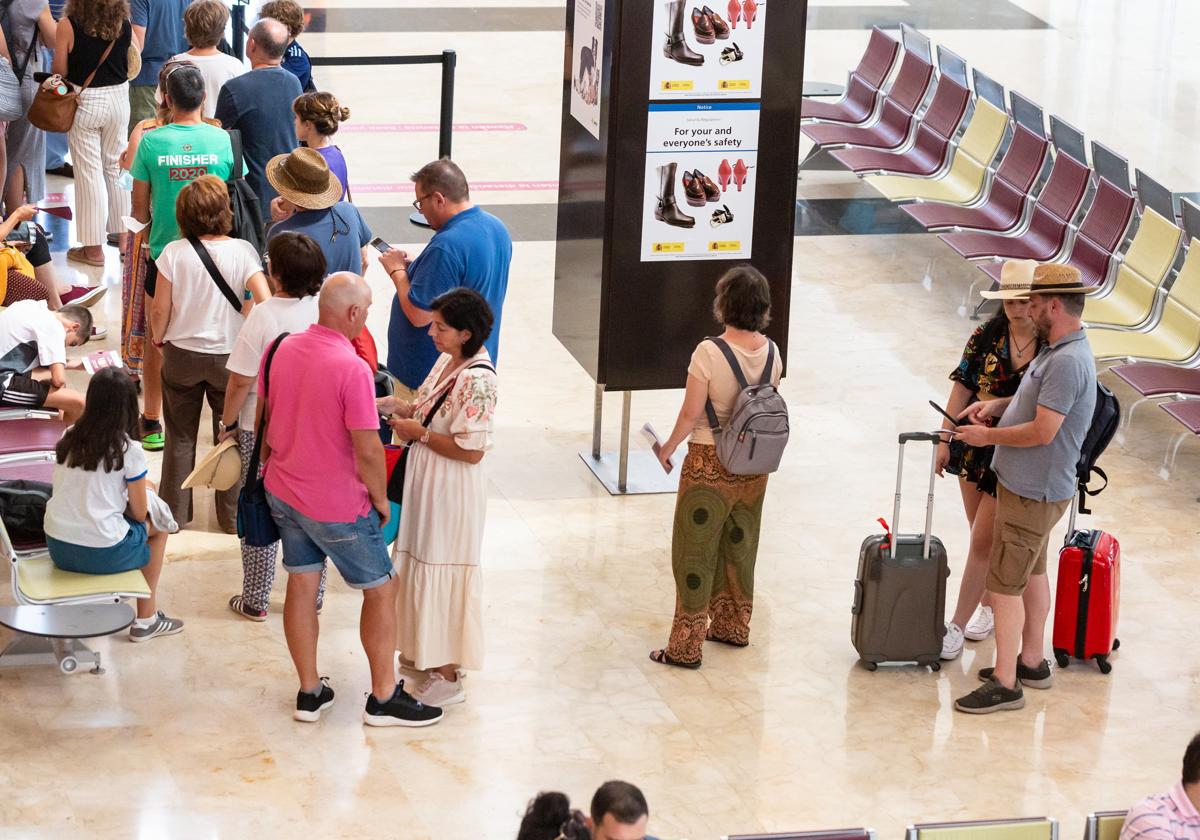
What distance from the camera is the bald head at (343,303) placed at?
591cm

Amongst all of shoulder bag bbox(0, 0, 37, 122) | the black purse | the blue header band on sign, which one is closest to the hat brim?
the black purse

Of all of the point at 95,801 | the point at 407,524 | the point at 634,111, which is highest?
the point at 634,111

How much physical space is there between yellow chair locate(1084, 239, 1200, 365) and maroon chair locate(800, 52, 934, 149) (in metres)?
3.56

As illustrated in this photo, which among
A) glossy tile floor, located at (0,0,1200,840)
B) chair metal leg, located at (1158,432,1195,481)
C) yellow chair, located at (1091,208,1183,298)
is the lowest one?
glossy tile floor, located at (0,0,1200,840)

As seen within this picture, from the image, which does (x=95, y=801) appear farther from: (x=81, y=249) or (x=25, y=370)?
(x=81, y=249)

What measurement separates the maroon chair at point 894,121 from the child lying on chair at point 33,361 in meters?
6.84

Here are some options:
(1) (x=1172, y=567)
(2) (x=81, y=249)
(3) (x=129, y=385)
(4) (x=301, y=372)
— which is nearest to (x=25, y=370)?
(3) (x=129, y=385)

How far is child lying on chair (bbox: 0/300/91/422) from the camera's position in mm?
7406

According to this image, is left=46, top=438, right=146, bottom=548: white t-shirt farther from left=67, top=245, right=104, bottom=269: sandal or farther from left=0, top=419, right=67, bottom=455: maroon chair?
left=67, top=245, right=104, bottom=269: sandal

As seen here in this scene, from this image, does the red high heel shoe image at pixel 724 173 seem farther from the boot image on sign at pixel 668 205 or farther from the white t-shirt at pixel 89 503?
the white t-shirt at pixel 89 503

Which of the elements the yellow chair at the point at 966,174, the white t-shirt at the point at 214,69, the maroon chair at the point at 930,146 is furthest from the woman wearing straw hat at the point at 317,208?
the maroon chair at the point at 930,146

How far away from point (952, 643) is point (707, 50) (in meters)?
2.77

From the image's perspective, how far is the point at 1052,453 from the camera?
6.44 m

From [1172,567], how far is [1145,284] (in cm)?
255
